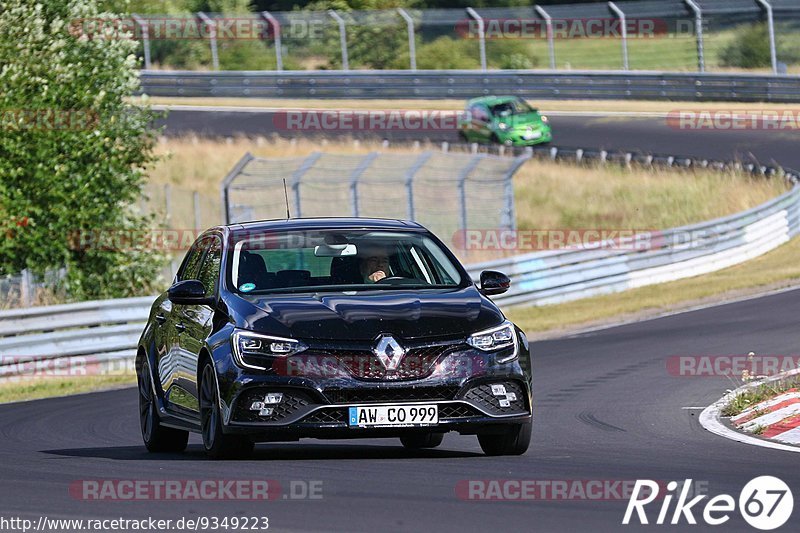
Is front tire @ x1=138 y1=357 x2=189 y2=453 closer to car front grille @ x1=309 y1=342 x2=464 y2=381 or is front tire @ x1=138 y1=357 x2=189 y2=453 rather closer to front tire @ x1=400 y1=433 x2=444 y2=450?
front tire @ x1=400 y1=433 x2=444 y2=450

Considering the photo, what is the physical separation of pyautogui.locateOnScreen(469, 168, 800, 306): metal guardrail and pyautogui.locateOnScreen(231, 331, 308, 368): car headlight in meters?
14.4

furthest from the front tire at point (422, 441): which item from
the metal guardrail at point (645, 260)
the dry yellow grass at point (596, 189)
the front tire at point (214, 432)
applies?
the dry yellow grass at point (596, 189)

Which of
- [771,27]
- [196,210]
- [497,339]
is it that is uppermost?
[497,339]

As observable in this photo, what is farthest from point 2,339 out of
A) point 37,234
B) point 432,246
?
point 432,246

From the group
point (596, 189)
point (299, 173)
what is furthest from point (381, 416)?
point (596, 189)

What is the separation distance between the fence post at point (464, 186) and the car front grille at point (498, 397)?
797 inches

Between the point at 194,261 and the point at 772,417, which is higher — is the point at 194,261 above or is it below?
above

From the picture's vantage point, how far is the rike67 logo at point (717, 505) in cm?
737

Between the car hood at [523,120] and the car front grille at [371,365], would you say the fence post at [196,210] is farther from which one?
the car front grille at [371,365]

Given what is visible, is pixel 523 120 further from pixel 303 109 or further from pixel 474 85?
pixel 303 109

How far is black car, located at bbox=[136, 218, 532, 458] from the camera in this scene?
31.2 feet

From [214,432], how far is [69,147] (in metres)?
15.3

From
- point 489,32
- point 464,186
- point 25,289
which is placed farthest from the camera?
point 489,32

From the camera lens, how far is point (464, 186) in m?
30.6
